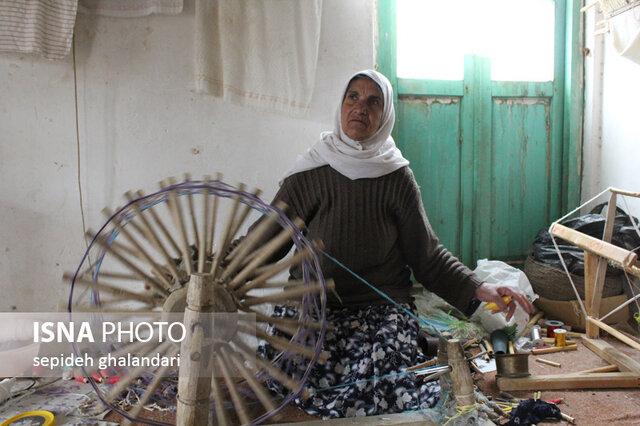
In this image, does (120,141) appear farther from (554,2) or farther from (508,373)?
(554,2)

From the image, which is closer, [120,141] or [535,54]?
[120,141]

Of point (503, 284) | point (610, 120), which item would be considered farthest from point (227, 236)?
point (610, 120)

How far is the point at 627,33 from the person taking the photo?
258 cm

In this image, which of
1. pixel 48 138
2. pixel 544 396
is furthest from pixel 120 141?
pixel 544 396

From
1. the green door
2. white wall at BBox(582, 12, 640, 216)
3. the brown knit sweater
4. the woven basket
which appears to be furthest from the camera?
the green door

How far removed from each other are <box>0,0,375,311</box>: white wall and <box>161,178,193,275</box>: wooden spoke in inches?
52.8

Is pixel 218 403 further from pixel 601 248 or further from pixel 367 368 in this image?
pixel 601 248

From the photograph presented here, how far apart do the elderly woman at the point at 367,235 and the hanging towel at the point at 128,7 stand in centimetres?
103

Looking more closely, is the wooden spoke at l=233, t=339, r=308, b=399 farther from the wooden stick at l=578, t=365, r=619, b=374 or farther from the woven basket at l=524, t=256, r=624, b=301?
the woven basket at l=524, t=256, r=624, b=301

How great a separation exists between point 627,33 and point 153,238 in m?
2.75

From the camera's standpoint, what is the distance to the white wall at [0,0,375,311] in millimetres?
2326

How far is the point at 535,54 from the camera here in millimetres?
3129

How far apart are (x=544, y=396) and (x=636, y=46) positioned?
6.23ft

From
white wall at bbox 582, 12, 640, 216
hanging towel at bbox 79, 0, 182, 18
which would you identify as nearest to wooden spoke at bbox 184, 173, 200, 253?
hanging towel at bbox 79, 0, 182, 18
